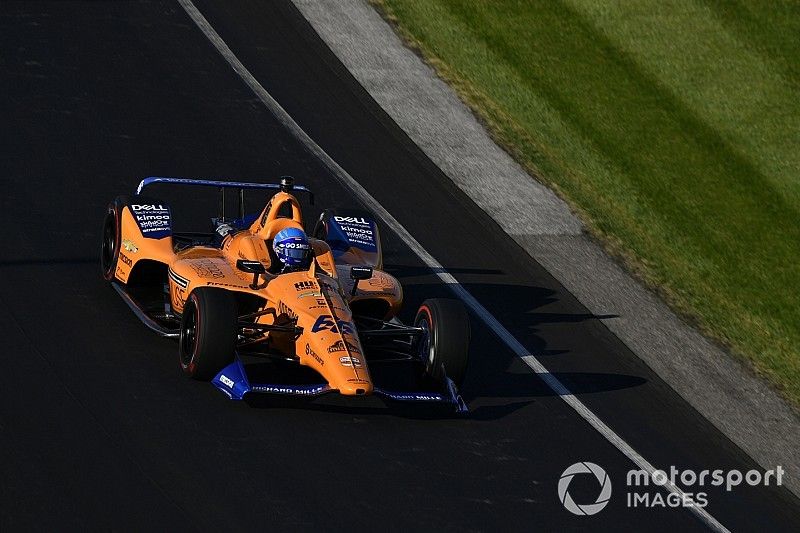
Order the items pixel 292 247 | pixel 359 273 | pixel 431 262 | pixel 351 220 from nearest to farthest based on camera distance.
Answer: pixel 292 247, pixel 359 273, pixel 351 220, pixel 431 262

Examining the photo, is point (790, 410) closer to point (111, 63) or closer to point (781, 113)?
point (781, 113)

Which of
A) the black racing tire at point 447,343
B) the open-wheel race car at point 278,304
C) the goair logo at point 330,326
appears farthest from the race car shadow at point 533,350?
the goair logo at point 330,326

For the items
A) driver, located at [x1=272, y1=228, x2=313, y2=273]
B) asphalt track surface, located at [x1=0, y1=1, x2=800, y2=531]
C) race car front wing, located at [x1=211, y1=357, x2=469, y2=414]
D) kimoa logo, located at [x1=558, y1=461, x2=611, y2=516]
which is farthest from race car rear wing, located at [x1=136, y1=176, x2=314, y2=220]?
kimoa logo, located at [x1=558, y1=461, x2=611, y2=516]

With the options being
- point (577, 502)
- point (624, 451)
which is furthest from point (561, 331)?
point (577, 502)

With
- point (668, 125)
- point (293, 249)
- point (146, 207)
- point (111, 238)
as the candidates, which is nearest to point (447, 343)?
point (293, 249)

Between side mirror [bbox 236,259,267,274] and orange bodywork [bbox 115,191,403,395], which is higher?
side mirror [bbox 236,259,267,274]

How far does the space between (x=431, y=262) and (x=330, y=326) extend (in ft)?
13.8

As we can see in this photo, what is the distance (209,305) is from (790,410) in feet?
21.3

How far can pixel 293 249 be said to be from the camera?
14.4 metres

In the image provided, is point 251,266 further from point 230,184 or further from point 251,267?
point 230,184

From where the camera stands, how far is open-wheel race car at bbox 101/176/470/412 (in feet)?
44.0

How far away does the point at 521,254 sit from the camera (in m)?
18.4

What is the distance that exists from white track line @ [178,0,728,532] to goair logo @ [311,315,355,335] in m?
2.70

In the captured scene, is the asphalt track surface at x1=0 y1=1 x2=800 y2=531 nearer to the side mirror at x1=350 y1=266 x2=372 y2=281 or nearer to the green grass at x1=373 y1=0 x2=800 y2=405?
the side mirror at x1=350 y1=266 x2=372 y2=281
